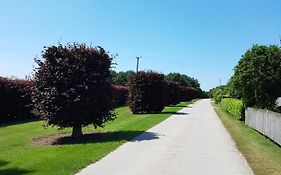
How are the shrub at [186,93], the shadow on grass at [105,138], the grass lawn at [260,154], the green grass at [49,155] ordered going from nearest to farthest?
1. the green grass at [49,155]
2. the grass lawn at [260,154]
3. the shadow on grass at [105,138]
4. the shrub at [186,93]

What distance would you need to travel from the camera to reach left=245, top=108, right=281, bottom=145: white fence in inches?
640

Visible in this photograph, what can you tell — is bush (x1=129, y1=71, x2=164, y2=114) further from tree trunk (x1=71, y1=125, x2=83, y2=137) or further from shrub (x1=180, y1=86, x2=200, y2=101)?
shrub (x1=180, y1=86, x2=200, y2=101)

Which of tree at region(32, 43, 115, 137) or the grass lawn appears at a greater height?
tree at region(32, 43, 115, 137)

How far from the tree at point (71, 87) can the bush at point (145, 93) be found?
1889 cm

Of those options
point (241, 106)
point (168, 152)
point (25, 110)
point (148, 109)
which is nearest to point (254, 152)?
point (168, 152)

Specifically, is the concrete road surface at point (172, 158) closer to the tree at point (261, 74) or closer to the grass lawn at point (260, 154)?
the grass lawn at point (260, 154)

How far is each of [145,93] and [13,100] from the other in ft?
40.0

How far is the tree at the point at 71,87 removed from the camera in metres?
16.2

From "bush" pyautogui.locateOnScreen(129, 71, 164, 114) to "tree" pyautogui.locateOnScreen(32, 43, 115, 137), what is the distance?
1889 cm

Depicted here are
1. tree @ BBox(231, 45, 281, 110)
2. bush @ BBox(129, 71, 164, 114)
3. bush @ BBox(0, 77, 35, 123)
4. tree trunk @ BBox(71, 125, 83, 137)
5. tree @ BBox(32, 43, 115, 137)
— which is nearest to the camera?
tree @ BBox(32, 43, 115, 137)

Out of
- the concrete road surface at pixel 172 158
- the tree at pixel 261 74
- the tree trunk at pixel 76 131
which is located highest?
the tree at pixel 261 74

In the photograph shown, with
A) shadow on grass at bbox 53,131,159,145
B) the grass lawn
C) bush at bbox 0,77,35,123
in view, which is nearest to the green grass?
shadow on grass at bbox 53,131,159,145

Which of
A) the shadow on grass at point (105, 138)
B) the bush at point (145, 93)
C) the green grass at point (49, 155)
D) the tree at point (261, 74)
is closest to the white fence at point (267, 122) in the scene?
the tree at point (261, 74)

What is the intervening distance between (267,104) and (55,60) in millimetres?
13852
